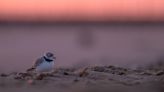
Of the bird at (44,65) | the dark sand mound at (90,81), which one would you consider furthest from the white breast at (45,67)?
the dark sand mound at (90,81)

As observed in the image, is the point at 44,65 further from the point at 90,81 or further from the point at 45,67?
the point at 90,81

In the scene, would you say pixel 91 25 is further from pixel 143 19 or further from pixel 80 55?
pixel 80 55

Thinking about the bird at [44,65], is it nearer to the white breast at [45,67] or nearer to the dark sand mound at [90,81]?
the white breast at [45,67]

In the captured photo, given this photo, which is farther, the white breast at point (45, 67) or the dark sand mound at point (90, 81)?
the white breast at point (45, 67)

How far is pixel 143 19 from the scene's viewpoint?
2838cm

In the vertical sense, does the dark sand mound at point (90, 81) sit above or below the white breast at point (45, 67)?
below

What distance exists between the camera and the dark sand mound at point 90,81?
8602 mm

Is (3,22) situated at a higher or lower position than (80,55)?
higher

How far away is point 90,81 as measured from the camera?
30.4 feet

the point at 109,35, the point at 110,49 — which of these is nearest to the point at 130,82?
the point at 110,49

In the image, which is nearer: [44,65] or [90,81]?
[90,81]

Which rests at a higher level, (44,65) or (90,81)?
(44,65)

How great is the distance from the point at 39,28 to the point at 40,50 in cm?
746

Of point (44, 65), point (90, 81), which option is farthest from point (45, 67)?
Answer: point (90, 81)
